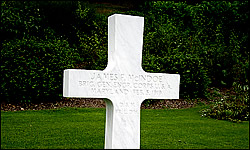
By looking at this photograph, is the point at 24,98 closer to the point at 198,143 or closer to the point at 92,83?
the point at 198,143

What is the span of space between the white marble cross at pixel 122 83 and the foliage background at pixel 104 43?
5.00 meters

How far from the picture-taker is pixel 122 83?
14.3 ft

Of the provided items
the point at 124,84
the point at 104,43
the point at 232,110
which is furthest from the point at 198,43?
the point at 124,84

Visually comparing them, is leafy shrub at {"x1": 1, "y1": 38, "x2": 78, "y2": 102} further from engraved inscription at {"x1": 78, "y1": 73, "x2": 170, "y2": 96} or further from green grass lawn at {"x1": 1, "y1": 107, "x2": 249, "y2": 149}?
engraved inscription at {"x1": 78, "y1": 73, "x2": 170, "y2": 96}

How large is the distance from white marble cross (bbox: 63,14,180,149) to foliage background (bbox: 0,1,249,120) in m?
5.00

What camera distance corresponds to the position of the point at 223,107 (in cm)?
860

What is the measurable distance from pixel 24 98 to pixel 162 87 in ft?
17.3

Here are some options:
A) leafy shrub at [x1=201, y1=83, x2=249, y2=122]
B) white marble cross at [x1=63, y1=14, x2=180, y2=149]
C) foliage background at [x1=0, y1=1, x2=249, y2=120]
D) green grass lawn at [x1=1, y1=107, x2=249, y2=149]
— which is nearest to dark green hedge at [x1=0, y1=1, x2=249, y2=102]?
foliage background at [x1=0, y1=1, x2=249, y2=120]

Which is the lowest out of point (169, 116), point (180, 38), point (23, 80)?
point (169, 116)

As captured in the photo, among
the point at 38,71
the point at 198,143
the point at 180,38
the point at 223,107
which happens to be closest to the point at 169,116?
the point at 223,107

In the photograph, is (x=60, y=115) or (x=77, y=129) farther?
(x=60, y=115)

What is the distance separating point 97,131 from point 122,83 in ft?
7.61

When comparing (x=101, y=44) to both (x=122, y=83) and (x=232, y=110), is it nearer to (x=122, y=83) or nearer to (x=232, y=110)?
(x=232, y=110)

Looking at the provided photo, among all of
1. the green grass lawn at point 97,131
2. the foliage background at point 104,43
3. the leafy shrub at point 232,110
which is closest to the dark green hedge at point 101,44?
the foliage background at point 104,43
